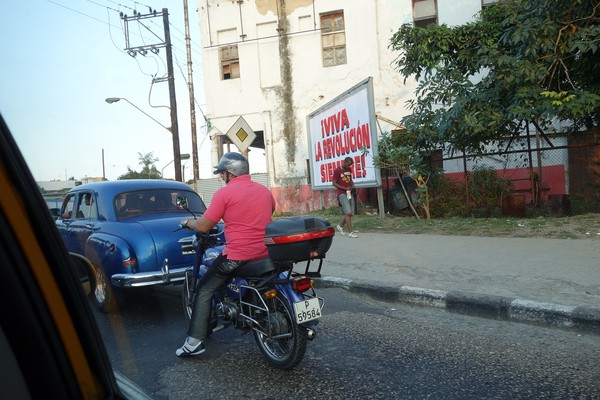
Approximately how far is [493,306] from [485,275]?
53.0 inches

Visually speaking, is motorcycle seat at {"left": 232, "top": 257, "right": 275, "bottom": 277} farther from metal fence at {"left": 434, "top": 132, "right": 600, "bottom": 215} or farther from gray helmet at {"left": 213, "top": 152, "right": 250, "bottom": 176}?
metal fence at {"left": 434, "top": 132, "right": 600, "bottom": 215}

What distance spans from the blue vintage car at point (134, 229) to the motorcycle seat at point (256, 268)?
135cm

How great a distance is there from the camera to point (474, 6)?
786 inches

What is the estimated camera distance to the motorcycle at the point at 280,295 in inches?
155

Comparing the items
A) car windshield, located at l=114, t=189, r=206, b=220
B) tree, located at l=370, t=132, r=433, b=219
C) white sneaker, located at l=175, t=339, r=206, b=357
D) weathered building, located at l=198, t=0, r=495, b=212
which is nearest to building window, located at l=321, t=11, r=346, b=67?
weathered building, located at l=198, t=0, r=495, b=212

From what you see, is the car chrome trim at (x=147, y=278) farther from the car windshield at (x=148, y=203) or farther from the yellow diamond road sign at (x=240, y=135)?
the yellow diamond road sign at (x=240, y=135)

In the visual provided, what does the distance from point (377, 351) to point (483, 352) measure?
0.88 meters

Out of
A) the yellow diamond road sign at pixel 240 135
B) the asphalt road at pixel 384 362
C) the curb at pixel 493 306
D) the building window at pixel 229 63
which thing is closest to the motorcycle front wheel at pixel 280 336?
the asphalt road at pixel 384 362

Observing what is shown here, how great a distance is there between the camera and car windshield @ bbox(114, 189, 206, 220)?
6.60 meters

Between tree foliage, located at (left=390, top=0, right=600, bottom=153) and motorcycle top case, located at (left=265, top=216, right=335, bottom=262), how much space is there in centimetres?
788

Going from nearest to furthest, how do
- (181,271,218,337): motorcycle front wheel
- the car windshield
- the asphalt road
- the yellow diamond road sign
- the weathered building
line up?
the asphalt road, (181,271,218,337): motorcycle front wheel, the car windshield, the yellow diamond road sign, the weathered building

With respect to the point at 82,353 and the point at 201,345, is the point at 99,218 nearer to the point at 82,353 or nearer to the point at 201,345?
the point at 201,345

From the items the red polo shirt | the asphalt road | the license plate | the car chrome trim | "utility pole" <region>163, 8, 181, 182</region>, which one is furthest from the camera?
"utility pole" <region>163, 8, 181, 182</region>

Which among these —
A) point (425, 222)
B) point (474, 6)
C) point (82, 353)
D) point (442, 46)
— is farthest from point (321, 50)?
point (82, 353)
